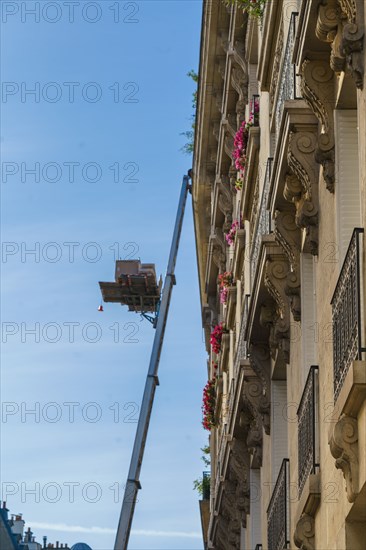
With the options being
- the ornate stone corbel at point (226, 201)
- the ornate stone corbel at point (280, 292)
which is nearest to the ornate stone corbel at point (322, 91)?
the ornate stone corbel at point (280, 292)

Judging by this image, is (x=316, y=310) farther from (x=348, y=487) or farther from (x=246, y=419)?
(x=246, y=419)

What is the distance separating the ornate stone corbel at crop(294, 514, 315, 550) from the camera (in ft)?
41.2

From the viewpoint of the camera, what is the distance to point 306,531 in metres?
12.6

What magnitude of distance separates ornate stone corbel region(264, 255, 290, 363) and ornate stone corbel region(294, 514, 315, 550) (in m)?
3.11

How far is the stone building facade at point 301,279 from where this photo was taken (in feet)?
33.4

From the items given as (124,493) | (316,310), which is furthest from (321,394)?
(124,493)

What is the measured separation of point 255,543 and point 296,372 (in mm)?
6340

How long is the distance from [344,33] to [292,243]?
4599mm

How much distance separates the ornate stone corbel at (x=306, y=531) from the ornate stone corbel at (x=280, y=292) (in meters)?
3.11

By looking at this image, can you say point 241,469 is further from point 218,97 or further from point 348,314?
point 348,314

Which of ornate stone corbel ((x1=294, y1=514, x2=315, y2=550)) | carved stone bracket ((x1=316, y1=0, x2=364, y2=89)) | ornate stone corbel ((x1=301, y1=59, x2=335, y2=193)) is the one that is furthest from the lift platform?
carved stone bracket ((x1=316, y1=0, x2=364, y2=89))

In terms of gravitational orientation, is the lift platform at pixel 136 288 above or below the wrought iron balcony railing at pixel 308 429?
above

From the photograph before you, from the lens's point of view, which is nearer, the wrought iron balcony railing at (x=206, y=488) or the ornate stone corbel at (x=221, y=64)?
the ornate stone corbel at (x=221, y=64)

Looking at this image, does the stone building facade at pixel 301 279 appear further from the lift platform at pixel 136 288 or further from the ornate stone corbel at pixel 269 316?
the lift platform at pixel 136 288
